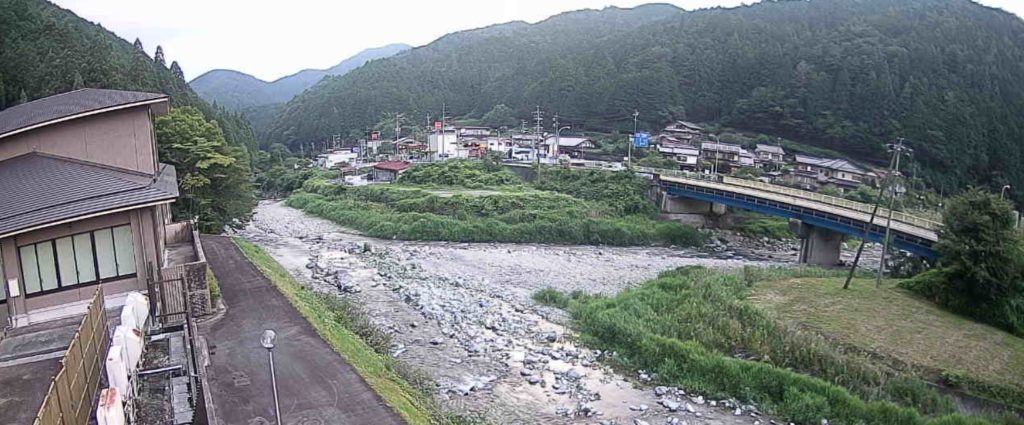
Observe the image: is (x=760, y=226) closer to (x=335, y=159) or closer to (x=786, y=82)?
(x=786, y=82)

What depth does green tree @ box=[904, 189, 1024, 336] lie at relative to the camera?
57.4ft

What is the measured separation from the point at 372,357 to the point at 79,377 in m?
6.36

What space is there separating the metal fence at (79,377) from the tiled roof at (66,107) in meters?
5.10

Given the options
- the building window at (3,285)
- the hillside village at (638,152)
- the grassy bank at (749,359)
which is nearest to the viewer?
the building window at (3,285)

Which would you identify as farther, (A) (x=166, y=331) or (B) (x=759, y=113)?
(B) (x=759, y=113)

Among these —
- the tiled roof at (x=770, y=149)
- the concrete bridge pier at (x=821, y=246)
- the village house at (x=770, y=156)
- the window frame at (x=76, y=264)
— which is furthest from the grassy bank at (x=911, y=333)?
the tiled roof at (x=770, y=149)

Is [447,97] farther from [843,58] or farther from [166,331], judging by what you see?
[166,331]

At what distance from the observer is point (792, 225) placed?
31.6 m

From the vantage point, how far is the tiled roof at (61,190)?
10516mm

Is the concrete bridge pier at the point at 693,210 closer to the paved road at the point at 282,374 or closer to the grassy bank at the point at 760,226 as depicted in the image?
the grassy bank at the point at 760,226

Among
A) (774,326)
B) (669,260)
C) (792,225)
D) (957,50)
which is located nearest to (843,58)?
(957,50)

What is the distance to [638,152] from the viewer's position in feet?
199

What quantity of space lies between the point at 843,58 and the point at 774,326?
5838 cm

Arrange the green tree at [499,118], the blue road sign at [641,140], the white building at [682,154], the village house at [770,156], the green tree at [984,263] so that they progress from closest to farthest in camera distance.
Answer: the green tree at [984,263], the village house at [770,156], the white building at [682,154], the blue road sign at [641,140], the green tree at [499,118]
